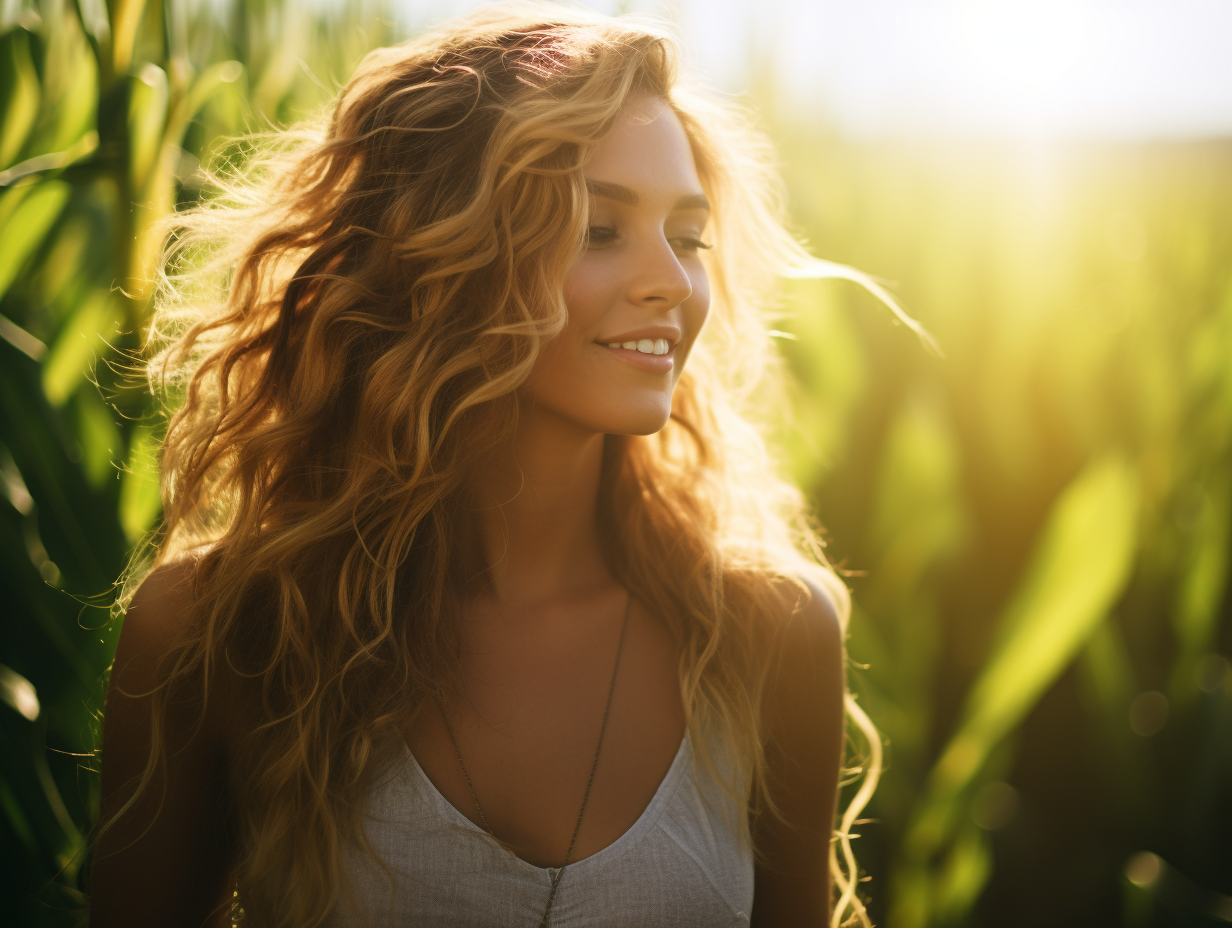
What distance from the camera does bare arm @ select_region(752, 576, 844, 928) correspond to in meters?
1.29

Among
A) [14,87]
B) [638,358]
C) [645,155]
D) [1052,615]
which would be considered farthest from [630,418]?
[14,87]

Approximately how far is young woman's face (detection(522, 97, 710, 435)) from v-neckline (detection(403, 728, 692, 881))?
1.35ft

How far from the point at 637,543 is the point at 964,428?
4.06ft

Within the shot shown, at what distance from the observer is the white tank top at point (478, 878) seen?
3.42 feet

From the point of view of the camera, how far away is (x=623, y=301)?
42.9 inches

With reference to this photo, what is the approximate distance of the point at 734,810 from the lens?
3.82 ft

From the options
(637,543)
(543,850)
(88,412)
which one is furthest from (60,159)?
(543,850)

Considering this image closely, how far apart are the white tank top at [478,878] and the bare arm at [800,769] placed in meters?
0.22

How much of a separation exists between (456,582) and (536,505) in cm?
14

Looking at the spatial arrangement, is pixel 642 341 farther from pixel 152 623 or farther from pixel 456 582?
pixel 152 623

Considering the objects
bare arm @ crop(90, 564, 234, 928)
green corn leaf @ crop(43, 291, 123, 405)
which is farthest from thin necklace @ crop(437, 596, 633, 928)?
green corn leaf @ crop(43, 291, 123, 405)

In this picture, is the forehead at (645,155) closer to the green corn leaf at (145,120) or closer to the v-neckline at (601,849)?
the green corn leaf at (145,120)

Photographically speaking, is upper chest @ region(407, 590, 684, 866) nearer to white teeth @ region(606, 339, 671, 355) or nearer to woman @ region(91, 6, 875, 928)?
woman @ region(91, 6, 875, 928)

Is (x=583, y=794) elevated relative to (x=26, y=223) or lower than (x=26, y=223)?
lower
